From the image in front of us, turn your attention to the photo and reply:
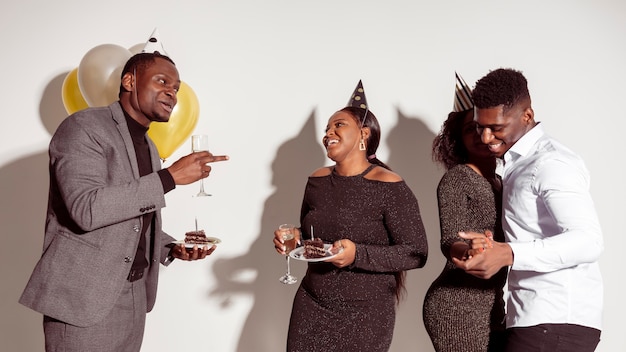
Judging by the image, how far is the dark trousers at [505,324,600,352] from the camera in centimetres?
176

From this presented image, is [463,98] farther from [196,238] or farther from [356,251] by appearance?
[196,238]

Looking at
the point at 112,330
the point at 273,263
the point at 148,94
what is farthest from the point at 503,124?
the point at 273,263

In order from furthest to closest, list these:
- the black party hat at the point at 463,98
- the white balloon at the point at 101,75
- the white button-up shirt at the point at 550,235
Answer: the white balloon at the point at 101,75 < the black party hat at the point at 463,98 < the white button-up shirt at the point at 550,235

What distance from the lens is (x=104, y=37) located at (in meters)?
3.75

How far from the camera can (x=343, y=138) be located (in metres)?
2.51

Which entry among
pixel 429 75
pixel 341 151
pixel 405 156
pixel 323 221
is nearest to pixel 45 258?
pixel 323 221

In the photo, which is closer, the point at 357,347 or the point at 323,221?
the point at 357,347

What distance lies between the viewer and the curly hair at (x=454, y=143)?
2.43 meters

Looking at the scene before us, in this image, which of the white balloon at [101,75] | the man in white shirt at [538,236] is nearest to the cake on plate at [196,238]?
the white balloon at [101,75]

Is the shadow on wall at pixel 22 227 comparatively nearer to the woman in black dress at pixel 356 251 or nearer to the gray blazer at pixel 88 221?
the gray blazer at pixel 88 221

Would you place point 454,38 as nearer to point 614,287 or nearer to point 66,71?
point 614,287

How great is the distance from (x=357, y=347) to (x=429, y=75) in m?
2.06

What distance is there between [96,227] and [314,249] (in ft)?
3.01

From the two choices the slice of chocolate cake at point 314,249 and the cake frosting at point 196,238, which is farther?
the cake frosting at point 196,238
